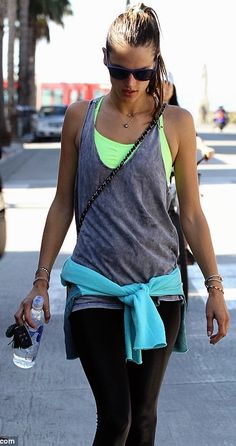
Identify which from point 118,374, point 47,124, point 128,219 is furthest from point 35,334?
point 47,124

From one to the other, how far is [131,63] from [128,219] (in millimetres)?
534

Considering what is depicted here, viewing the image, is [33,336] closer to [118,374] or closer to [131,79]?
[118,374]

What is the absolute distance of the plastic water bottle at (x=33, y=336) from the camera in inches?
151

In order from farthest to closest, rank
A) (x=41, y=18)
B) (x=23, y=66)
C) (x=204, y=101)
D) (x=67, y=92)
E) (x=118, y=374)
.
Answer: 1. (x=204, y=101)
2. (x=41, y=18)
3. (x=67, y=92)
4. (x=23, y=66)
5. (x=118, y=374)

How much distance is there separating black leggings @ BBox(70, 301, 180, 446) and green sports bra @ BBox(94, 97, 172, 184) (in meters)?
0.50

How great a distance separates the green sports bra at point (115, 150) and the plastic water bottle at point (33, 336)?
543 millimetres

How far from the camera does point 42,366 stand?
7.15 meters

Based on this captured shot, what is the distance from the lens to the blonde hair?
376cm

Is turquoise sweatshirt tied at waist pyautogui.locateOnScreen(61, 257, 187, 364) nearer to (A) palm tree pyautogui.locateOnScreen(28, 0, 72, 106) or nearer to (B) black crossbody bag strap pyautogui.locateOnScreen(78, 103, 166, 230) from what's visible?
(B) black crossbody bag strap pyautogui.locateOnScreen(78, 103, 166, 230)

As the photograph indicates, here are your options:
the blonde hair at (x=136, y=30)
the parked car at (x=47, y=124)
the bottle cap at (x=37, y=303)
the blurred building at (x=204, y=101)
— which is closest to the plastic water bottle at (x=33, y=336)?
the bottle cap at (x=37, y=303)

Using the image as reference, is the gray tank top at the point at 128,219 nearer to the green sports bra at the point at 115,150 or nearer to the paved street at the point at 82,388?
the green sports bra at the point at 115,150

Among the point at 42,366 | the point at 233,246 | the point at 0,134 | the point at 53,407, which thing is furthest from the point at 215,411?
the point at 0,134

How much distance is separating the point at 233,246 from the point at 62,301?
161 inches

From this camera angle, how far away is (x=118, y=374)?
3623mm
